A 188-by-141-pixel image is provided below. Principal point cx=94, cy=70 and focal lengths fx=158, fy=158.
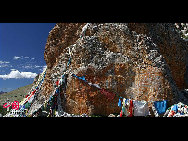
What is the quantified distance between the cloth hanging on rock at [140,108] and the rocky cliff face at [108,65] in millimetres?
441

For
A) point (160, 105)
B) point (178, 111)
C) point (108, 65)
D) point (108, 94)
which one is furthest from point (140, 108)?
point (108, 65)

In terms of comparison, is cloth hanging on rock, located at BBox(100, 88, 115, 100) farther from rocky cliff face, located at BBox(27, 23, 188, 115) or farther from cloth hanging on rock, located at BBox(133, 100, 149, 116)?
cloth hanging on rock, located at BBox(133, 100, 149, 116)

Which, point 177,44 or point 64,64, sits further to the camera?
point 177,44

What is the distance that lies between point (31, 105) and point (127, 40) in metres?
6.96

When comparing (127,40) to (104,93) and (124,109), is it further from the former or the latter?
(124,109)

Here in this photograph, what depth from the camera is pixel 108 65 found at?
28.4 ft

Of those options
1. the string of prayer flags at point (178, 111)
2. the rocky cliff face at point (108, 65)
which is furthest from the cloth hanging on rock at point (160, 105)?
the string of prayer flags at point (178, 111)

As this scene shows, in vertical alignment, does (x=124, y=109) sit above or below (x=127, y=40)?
below

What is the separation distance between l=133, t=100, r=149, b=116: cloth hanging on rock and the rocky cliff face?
17.3 inches

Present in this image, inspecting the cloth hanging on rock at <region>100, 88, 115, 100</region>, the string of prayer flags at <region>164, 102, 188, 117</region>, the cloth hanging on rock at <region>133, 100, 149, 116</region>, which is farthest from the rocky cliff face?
the string of prayer flags at <region>164, 102, 188, 117</region>

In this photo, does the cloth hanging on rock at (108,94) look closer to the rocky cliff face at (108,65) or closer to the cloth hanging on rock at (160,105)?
the rocky cliff face at (108,65)
